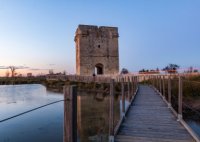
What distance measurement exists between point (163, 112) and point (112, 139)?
3.39m

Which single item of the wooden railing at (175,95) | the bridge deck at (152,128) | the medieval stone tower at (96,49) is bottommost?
the bridge deck at (152,128)

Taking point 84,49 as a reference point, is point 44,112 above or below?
below

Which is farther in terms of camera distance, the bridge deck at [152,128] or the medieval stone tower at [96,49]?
the medieval stone tower at [96,49]

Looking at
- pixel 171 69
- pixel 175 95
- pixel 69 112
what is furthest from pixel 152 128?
pixel 171 69

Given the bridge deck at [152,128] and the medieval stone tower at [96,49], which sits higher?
the medieval stone tower at [96,49]

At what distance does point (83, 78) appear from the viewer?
99.3ft

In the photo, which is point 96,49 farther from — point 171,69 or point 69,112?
point 69,112

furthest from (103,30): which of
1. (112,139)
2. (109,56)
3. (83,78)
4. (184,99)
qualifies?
(112,139)

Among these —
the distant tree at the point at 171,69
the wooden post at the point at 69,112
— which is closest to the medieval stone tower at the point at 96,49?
the distant tree at the point at 171,69

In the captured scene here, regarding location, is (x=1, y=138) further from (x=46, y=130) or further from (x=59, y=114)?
(x=59, y=114)

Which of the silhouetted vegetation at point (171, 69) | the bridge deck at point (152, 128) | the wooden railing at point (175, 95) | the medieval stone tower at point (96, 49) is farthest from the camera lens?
the medieval stone tower at point (96, 49)

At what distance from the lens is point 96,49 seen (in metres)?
33.2

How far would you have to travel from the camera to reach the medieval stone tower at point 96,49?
32594mm

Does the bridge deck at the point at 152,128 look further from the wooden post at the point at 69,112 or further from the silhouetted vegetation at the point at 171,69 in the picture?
the silhouetted vegetation at the point at 171,69
